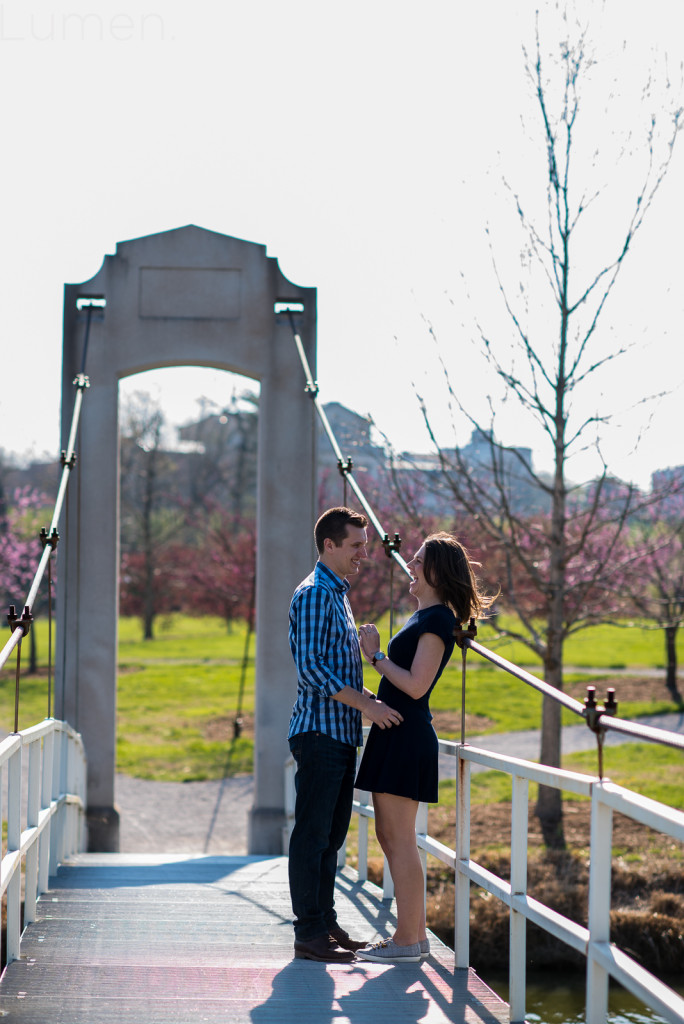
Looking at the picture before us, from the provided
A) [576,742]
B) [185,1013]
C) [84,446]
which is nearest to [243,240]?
[84,446]

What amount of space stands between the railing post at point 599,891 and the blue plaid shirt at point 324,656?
45.6 inches

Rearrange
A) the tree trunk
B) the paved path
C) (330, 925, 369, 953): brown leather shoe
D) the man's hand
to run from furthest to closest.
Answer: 1. the tree trunk
2. the paved path
3. (330, 925, 369, 953): brown leather shoe
4. the man's hand

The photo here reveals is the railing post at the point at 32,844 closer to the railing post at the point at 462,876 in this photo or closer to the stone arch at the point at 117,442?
the railing post at the point at 462,876

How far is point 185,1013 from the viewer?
315 centimetres

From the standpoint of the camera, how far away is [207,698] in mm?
18797

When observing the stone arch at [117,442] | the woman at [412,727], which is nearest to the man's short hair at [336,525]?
the woman at [412,727]

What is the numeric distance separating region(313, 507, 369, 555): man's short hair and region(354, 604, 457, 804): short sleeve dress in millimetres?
419

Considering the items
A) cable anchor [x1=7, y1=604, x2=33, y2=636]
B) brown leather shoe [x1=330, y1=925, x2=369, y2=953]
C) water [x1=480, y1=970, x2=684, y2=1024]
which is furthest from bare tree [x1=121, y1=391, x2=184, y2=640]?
brown leather shoe [x1=330, y1=925, x2=369, y2=953]

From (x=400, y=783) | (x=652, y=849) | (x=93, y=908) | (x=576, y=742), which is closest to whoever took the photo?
(x=400, y=783)

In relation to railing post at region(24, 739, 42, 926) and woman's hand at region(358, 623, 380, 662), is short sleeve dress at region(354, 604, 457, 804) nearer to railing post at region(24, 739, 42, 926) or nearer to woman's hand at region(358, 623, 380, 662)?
woman's hand at region(358, 623, 380, 662)

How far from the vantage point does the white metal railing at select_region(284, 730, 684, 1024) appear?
7.52 ft

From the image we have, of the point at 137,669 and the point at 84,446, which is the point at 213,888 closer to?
the point at 84,446

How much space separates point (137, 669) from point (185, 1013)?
19774 mm

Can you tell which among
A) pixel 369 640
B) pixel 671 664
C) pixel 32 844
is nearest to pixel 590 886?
pixel 369 640
